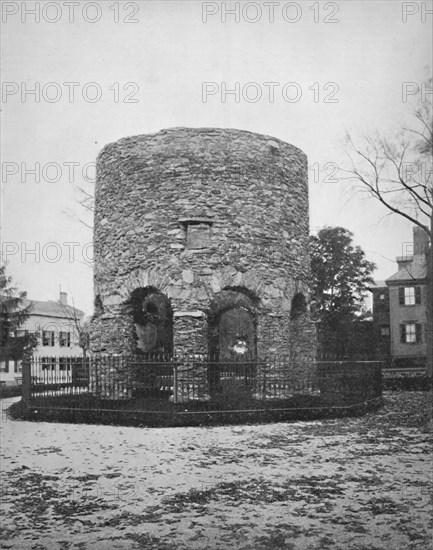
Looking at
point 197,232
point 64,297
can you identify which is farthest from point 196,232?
point 64,297

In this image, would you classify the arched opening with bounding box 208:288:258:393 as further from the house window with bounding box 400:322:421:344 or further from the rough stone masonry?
the house window with bounding box 400:322:421:344

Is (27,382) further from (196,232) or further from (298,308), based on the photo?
(298,308)

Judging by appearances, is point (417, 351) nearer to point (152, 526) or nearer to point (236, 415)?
point (236, 415)

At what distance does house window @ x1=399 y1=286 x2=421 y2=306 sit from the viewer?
127 feet

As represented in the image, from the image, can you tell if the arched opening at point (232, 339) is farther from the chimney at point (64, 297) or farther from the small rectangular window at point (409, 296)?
the chimney at point (64, 297)

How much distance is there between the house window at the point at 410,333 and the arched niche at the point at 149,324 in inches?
892

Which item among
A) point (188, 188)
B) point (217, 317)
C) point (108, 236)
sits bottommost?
point (217, 317)

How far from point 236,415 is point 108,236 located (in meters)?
6.35

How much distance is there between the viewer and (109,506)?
5695mm

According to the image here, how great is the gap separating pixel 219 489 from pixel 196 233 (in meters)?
8.82

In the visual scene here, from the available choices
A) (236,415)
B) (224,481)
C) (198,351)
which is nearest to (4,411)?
(198,351)

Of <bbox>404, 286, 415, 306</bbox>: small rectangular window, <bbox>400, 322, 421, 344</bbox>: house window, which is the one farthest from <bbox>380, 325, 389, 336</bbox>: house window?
<bbox>404, 286, 415, 306</bbox>: small rectangular window

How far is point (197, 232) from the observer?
47.5 ft

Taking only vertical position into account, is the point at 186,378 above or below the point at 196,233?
below
